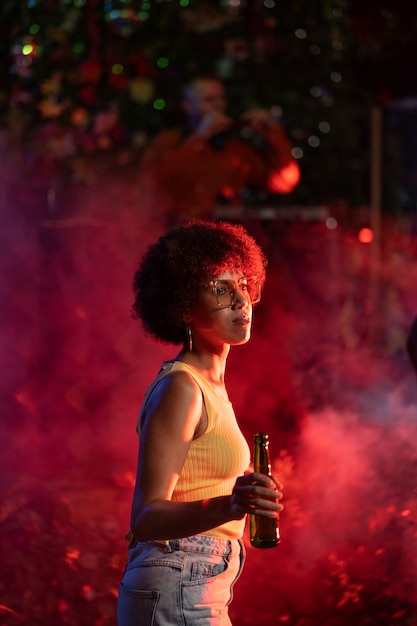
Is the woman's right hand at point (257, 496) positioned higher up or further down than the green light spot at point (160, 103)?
further down

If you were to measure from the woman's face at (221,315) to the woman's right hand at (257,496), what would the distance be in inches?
22.5

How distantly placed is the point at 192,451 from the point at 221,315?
0.40m

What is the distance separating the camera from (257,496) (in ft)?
6.37

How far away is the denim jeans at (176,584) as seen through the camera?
2217 mm

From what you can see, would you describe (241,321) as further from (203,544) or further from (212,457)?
(203,544)

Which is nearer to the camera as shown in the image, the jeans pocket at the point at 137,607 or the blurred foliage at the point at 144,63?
the jeans pocket at the point at 137,607

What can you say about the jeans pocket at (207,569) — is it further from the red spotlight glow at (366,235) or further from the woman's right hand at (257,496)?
the red spotlight glow at (366,235)

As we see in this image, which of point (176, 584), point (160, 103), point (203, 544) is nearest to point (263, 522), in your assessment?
point (203, 544)

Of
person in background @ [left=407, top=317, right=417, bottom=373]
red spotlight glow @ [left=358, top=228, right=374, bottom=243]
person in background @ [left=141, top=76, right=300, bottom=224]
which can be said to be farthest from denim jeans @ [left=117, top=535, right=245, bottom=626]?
red spotlight glow @ [left=358, top=228, right=374, bottom=243]

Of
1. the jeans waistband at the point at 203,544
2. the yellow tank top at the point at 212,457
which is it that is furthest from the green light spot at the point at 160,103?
the jeans waistband at the point at 203,544

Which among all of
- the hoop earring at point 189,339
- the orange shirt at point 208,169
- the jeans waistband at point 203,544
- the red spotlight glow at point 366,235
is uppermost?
the red spotlight glow at point 366,235

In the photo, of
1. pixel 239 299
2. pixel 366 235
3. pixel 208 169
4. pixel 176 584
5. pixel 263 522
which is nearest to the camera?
pixel 176 584

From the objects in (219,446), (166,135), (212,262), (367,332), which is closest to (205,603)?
(219,446)

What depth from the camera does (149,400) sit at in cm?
227
